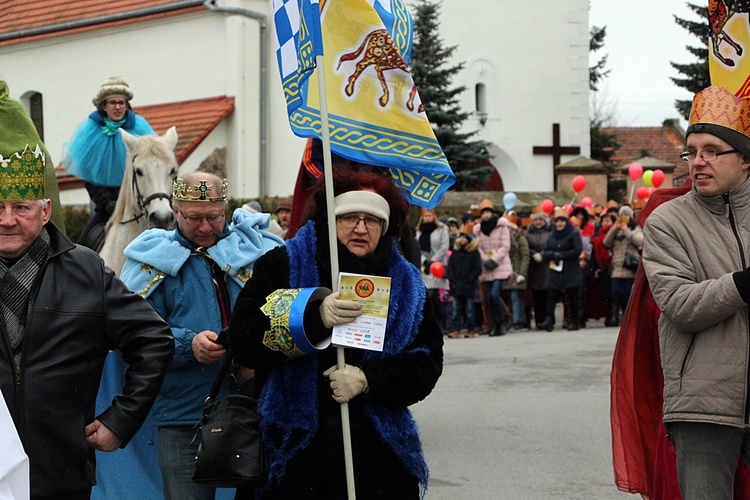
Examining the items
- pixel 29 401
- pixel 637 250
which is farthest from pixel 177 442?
pixel 637 250

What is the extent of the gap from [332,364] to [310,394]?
15 cm

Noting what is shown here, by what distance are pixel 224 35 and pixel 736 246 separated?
2704 centimetres

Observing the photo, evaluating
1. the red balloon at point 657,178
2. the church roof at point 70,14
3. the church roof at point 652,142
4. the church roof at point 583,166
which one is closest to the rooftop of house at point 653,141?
the church roof at point 652,142

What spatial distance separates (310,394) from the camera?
16.5ft

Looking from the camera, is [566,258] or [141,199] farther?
[566,258]

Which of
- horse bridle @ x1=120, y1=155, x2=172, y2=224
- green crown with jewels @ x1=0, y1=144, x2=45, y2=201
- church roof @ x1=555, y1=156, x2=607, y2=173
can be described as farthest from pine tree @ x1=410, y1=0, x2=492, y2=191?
green crown with jewels @ x1=0, y1=144, x2=45, y2=201

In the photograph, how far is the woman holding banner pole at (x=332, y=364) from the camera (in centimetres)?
492

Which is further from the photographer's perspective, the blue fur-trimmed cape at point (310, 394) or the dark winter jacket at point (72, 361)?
the blue fur-trimmed cape at point (310, 394)

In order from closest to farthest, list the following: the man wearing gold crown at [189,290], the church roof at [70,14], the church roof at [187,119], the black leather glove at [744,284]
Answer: the black leather glove at [744,284] → the man wearing gold crown at [189,290] → the church roof at [187,119] → the church roof at [70,14]

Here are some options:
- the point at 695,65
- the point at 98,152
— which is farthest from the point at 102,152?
the point at 695,65

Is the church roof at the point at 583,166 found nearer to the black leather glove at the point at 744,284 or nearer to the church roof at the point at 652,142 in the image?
the black leather glove at the point at 744,284

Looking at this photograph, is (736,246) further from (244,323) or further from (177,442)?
(177,442)

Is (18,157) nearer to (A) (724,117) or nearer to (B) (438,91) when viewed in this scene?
(A) (724,117)

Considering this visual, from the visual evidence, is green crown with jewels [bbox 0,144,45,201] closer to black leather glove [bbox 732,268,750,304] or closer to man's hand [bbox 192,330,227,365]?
man's hand [bbox 192,330,227,365]
